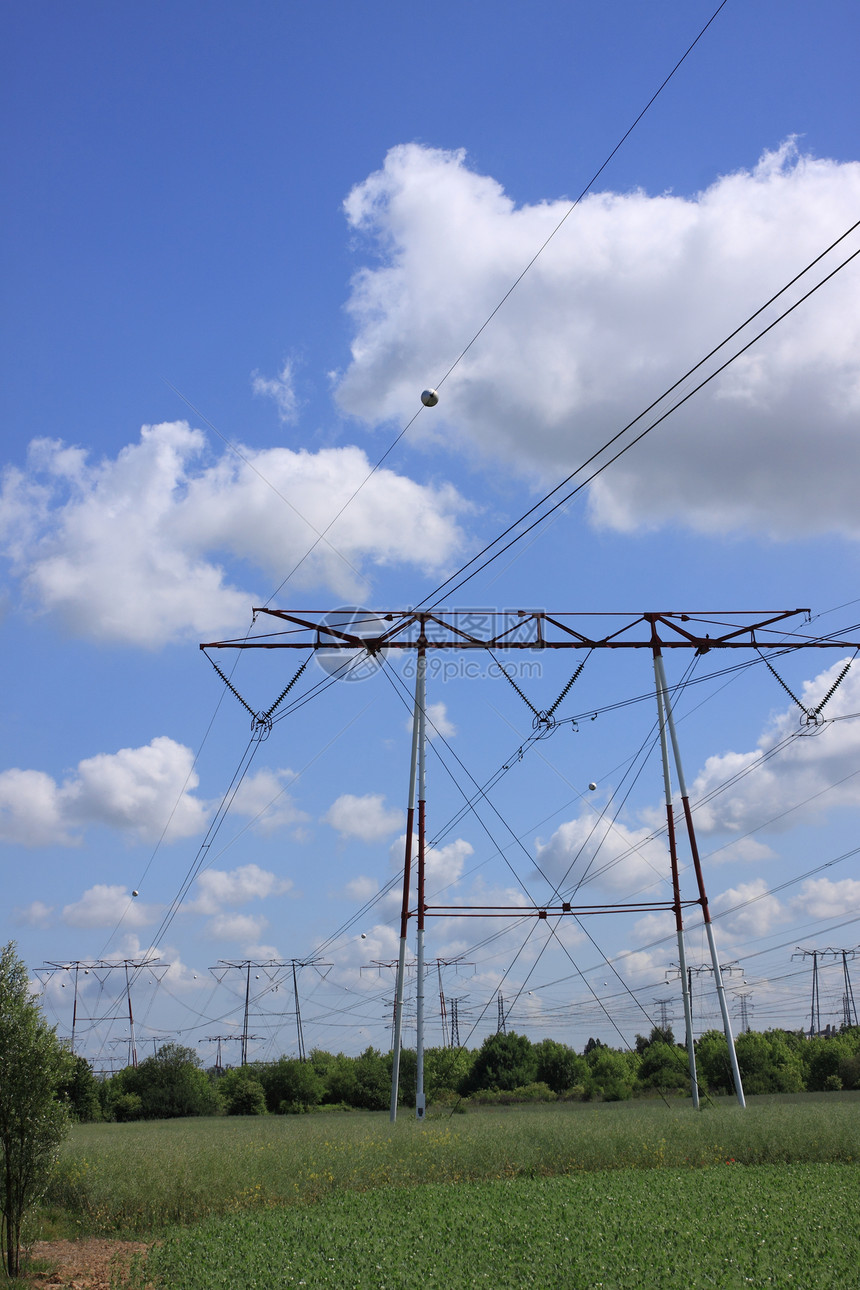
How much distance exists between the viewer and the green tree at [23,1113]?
59.5 feet

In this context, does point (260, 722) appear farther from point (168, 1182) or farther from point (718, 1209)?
point (718, 1209)

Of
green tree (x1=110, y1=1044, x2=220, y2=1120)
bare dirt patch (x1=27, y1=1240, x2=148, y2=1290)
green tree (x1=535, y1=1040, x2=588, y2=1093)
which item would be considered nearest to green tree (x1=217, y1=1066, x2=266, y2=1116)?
green tree (x1=110, y1=1044, x2=220, y2=1120)

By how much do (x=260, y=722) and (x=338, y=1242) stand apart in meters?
14.2

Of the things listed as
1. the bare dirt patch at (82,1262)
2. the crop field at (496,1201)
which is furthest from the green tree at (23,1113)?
the crop field at (496,1201)

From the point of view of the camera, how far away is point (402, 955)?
25.8 meters

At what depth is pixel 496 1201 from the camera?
60.0 feet

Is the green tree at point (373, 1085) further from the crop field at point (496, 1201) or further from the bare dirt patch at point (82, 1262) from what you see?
the bare dirt patch at point (82, 1262)

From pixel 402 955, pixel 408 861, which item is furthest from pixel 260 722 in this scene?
pixel 402 955

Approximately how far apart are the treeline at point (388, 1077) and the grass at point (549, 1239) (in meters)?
58.8

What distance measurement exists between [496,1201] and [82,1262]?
27.6ft

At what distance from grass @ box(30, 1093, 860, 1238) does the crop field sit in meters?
0.05

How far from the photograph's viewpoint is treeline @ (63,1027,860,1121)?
79812 millimetres

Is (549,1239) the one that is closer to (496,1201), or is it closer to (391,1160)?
(496,1201)

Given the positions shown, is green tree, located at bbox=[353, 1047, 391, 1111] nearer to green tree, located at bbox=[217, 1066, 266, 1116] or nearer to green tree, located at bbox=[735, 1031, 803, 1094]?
green tree, located at bbox=[217, 1066, 266, 1116]
